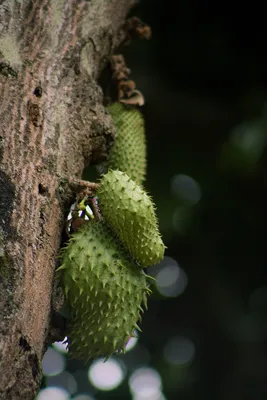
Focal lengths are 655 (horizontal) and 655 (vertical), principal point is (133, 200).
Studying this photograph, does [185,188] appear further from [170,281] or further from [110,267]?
[110,267]

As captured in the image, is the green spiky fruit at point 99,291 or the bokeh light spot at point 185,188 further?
the bokeh light spot at point 185,188

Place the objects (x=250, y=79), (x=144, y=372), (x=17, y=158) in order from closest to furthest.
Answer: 1. (x=17, y=158)
2. (x=250, y=79)
3. (x=144, y=372)

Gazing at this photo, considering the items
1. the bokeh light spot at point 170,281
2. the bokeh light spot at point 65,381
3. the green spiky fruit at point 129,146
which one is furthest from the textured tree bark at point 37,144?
the bokeh light spot at point 65,381

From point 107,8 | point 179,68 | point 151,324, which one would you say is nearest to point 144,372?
point 151,324

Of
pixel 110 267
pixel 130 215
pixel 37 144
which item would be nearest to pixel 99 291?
pixel 110 267

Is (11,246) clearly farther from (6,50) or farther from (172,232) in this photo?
(172,232)

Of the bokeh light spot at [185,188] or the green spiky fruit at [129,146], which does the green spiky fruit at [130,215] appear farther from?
the bokeh light spot at [185,188]
